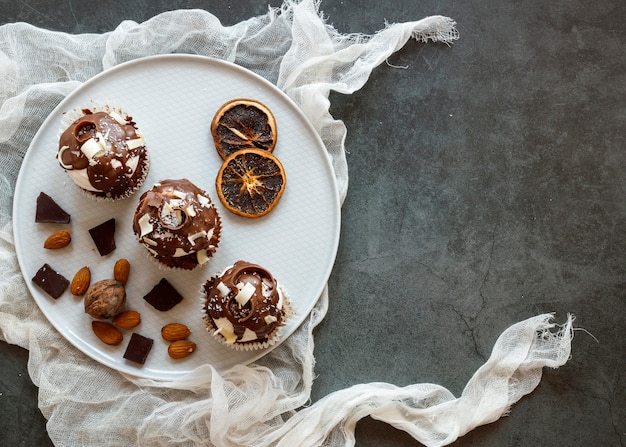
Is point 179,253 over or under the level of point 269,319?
over

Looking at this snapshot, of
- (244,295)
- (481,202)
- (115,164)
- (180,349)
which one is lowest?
(481,202)

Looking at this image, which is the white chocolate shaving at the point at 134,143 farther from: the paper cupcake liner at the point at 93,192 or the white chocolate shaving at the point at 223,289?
the white chocolate shaving at the point at 223,289

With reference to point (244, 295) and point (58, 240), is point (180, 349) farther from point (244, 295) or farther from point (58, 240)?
point (58, 240)

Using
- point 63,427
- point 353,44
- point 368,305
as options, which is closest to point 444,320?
point 368,305

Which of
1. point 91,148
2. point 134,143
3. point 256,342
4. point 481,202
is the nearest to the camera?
point 91,148

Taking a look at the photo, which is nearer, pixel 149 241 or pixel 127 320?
pixel 149 241

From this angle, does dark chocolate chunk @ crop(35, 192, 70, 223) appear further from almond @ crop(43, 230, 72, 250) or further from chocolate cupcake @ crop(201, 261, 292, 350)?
chocolate cupcake @ crop(201, 261, 292, 350)

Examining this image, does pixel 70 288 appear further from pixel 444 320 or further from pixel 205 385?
pixel 444 320

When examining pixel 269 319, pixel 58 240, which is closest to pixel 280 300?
pixel 269 319
